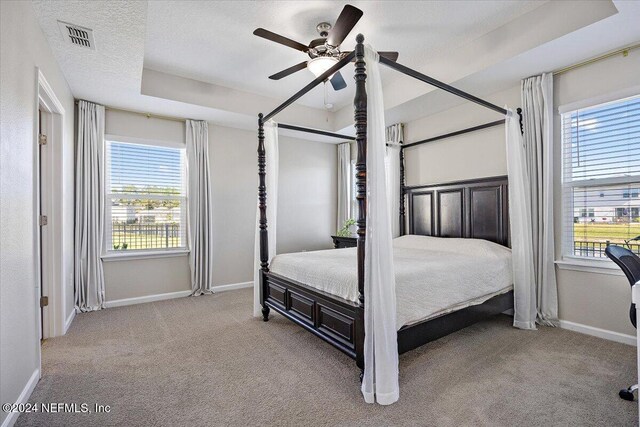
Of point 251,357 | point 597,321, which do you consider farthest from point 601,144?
point 251,357

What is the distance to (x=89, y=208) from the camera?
3881mm

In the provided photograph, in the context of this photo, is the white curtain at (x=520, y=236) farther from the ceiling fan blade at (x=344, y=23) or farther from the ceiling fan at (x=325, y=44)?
the ceiling fan blade at (x=344, y=23)

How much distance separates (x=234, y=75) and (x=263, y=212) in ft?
6.21

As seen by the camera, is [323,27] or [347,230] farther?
[347,230]

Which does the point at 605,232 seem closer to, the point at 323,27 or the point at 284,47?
the point at 323,27

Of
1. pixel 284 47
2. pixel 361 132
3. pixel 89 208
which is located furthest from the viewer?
pixel 89 208

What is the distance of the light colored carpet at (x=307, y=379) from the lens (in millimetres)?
1830

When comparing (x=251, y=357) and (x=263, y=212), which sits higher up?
(x=263, y=212)

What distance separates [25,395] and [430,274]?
2848 mm

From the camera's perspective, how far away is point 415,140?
4.74m

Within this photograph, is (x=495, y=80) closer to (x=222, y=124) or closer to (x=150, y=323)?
(x=222, y=124)

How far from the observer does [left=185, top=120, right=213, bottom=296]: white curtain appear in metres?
4.58

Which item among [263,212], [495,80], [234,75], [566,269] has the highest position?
[234,75]

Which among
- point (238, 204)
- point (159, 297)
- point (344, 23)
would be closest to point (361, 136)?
point (344, 23)
